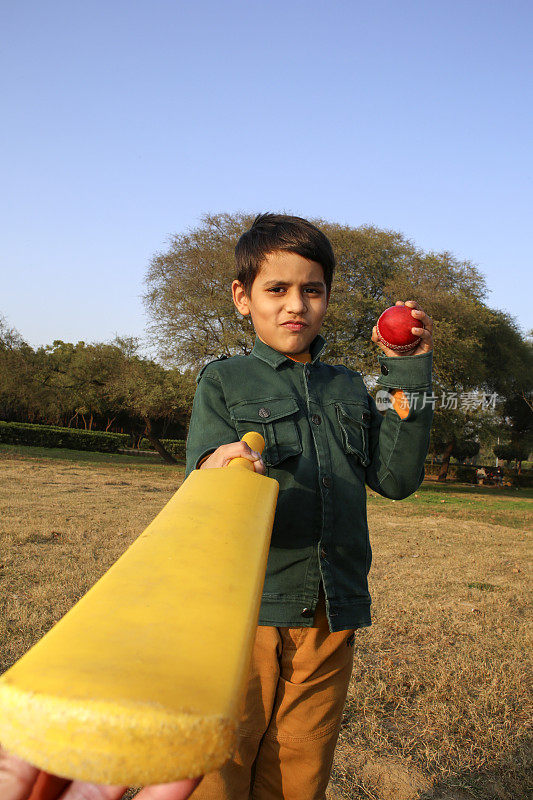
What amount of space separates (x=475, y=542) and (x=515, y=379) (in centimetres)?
2220

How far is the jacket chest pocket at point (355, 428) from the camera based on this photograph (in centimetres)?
187

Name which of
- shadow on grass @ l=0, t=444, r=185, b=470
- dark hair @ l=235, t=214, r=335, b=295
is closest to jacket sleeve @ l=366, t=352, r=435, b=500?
dark hair @ l=235, t=214, r=335, b=295

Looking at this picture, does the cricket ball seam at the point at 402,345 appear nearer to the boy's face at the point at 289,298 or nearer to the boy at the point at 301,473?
the boy at the point at 301,473

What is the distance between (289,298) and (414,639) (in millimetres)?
3240

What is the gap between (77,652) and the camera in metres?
0.55

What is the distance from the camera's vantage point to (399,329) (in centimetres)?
166

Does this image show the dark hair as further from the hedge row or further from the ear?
the hedge row

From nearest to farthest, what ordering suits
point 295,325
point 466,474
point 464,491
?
point 295,325 < point 464,491 < point 466,474

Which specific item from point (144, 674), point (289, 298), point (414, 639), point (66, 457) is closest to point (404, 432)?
point (289, 298)

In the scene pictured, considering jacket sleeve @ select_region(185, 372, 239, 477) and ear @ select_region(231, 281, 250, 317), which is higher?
ear @ select_region(231, 281, 250, 317)

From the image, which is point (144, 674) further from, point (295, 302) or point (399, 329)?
point (295, 302)

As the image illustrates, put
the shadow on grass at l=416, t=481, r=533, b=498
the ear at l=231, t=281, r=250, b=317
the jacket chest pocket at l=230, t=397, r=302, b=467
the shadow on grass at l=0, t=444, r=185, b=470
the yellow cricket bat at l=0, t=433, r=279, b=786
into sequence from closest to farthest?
the yellow cricket bat at l=0, t=433, r=279, b=786 → the jacket chest pocket at l=230, t=397, r=302, b=467 → the ear at l=231, t=281, r=250, b=317 → the shadow on grass at l=0, t=444, r=185, b=470 → the shadow on grass at l=416, t=481, r=533, b=498

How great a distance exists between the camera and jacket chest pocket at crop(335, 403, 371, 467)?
1869 mm

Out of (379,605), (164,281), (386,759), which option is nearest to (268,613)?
(386,759)
